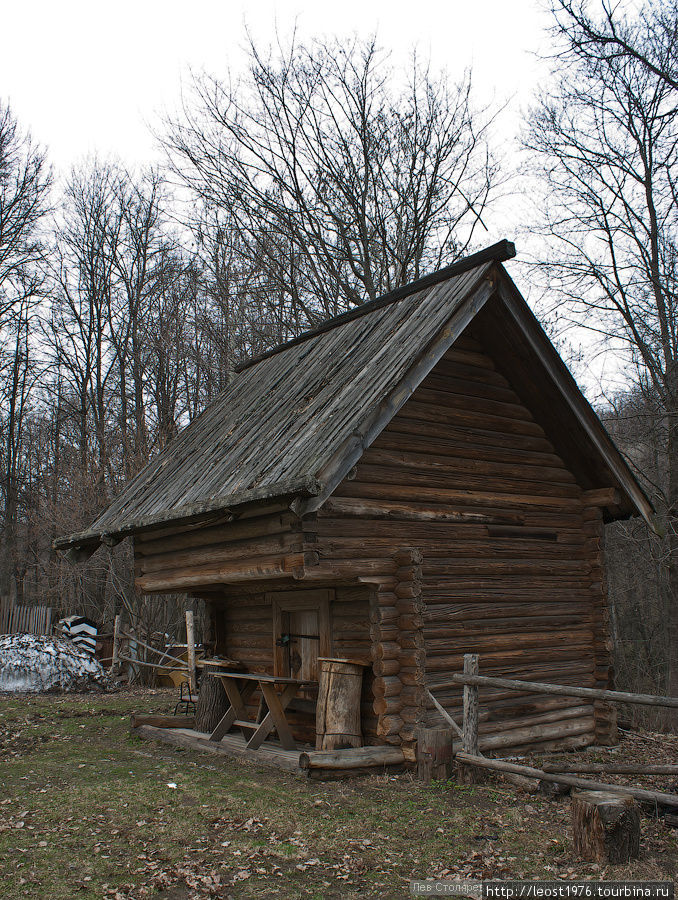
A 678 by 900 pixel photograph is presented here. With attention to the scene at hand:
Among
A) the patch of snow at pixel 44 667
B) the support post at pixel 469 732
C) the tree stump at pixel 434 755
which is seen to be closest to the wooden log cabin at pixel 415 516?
the tree stump at pixel 434 755

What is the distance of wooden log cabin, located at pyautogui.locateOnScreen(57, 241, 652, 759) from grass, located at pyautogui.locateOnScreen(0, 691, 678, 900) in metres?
1.38

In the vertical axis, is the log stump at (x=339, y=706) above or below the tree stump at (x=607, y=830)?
above

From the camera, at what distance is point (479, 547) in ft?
32.9

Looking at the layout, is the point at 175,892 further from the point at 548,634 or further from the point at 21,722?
the point at 21,722

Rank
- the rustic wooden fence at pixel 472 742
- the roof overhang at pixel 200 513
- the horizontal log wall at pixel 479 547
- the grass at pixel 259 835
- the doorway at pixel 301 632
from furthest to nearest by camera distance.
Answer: the doorway at pixel 301 632 < the horizontal log wall at pixel 479 547 < the roof overhang at pixel 200 513 < the rustic wooden fence at pixel 472 742 < the grass at pixel 259 835

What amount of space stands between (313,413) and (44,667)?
38.7 feet

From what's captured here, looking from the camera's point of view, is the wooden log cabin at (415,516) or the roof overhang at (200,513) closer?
the roof overhang at (200,513)

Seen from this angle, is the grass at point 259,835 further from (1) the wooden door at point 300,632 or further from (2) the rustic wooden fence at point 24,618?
(2) the rustic wooden fence at point 24,618

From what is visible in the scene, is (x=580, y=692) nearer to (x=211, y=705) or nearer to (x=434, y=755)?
(x=434, y=755)

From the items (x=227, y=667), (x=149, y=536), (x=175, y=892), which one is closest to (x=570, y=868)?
(x=175, y=892)

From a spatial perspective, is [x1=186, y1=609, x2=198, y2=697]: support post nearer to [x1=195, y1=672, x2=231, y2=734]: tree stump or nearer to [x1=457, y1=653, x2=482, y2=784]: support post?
[x1=195, y1=672, x2=231, y2=734]: tree stump

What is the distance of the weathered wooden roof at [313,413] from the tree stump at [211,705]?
250 cm

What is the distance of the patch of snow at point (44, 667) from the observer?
17547 millimetres

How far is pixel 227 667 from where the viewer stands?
1123cm
